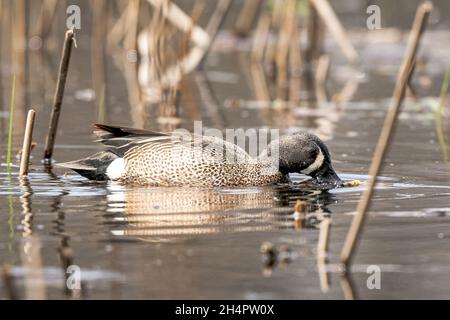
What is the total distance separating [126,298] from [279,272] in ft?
3.02

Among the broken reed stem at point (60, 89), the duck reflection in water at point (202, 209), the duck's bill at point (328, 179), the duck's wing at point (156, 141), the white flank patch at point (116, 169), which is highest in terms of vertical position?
the broken reed stem at point (60, 89)

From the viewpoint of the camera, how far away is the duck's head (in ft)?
27.3

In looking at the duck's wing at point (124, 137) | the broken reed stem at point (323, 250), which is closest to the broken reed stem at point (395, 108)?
the broken reed stem at point (323, 250)

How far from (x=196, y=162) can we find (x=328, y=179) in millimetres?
1077

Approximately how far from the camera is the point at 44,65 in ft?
59.2

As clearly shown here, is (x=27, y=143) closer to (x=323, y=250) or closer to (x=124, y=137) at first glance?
(x=124, y=137)

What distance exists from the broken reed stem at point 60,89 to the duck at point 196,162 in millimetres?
480

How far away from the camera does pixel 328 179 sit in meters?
8.32

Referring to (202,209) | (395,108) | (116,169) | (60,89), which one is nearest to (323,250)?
(395,108)

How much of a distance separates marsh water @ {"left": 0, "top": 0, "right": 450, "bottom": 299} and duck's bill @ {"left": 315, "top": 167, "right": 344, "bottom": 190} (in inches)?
5.0

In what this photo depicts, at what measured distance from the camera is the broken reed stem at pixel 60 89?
320 inches

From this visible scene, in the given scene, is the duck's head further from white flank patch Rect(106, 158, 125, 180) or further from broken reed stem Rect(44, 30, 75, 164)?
broken reed stem Rect(44, 30, 75, 164)

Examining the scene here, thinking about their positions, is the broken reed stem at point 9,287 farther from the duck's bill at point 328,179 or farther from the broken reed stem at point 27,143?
the duck's bill at point 328,179

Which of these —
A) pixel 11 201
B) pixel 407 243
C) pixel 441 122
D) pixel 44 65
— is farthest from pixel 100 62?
pixel 407 243
